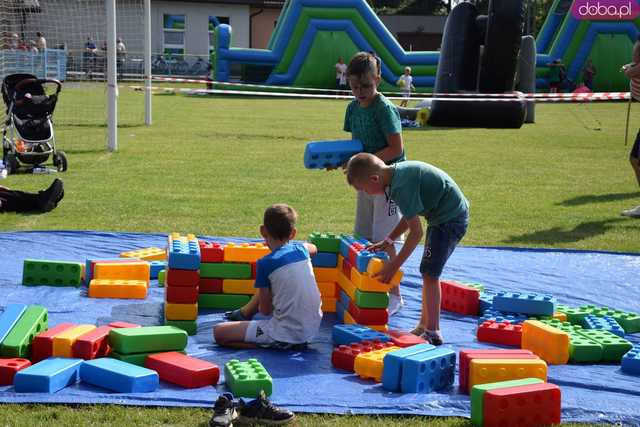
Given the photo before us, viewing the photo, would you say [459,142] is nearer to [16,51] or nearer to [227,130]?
[227,130]

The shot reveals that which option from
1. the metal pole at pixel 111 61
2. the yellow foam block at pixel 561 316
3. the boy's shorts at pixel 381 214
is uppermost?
the metal pole at pixel 111 61

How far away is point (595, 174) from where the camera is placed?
575 inches

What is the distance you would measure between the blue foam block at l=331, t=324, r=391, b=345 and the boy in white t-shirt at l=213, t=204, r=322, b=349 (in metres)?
0.16

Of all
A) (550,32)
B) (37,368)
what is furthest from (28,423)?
(550,32)

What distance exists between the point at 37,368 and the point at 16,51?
1551 cm

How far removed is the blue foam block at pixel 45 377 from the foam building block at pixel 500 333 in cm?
266

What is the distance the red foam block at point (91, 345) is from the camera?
4750 millimetres

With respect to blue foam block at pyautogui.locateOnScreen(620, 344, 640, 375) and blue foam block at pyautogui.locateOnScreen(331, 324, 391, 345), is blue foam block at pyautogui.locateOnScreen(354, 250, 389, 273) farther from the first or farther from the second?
blue foam block at pyautogui.locateOnScreen(620, 344, 640, 375)

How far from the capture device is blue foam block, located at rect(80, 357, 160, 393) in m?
4.38

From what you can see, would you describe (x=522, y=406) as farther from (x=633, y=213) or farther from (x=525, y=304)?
A: (x=633, y=213)

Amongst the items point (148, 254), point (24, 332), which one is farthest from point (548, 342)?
point (148, 254)

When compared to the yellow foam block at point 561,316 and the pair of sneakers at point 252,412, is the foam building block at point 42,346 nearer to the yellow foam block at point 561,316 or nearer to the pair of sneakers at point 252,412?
the pair of sneakers at point 252,412

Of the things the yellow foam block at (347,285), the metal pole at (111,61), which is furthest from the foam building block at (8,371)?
the metal pole at (111,61)

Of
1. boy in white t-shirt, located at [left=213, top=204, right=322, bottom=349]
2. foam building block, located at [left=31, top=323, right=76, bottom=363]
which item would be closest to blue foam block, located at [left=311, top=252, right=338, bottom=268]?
boy in white t-shirt, located at [left=213, top=204, right=322, bottom=349]
